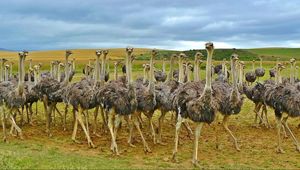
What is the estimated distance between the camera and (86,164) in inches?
489

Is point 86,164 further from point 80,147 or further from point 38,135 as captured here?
point 38,135

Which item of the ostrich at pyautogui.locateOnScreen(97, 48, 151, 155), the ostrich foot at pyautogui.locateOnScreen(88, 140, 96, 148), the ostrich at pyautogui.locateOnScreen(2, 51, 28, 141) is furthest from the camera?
the ostrich at pyautogui.locateOnScreen(2, 51, 28, 141)

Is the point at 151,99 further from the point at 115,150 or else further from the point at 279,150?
the point at 279,150

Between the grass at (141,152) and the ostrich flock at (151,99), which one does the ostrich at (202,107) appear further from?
the grass at (141,152)

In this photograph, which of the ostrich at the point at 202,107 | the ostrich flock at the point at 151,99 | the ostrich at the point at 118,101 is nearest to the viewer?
the ostrich at the point at 202,107

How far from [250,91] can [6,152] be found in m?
9.42

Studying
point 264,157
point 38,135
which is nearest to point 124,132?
point 38,135

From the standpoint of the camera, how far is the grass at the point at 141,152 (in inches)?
496

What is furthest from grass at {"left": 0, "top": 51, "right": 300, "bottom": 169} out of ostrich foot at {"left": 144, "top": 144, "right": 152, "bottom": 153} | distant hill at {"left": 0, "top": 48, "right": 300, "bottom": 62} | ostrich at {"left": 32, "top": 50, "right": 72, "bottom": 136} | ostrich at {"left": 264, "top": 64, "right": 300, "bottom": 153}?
distant hill at {"left": 0, "top": 48, "right": 300, "bottom": 62}

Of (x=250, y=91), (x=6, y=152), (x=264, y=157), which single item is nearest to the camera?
(x=6, y=152)

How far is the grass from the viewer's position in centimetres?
1259

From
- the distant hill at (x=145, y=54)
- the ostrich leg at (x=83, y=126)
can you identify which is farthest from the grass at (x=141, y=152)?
the distant hill at (x=145, y=54)

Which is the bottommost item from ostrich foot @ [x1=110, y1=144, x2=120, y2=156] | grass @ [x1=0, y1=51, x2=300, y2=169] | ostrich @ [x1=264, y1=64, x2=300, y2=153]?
grass @ [x1=0, y1=51, x2=300, y2=169]

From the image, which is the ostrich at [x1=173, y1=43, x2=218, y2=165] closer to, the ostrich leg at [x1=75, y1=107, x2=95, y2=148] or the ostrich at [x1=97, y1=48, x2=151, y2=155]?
the ostrich at [x1=97, y1=48, x2=151, y2=155]
